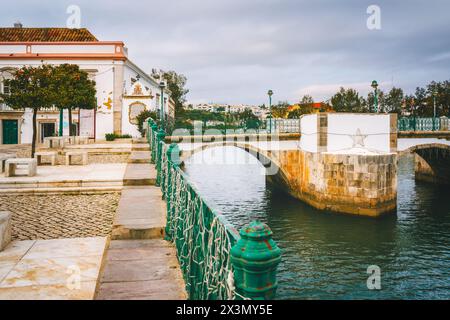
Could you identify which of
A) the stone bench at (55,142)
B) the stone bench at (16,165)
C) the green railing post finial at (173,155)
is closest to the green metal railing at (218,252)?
the green railing post finial at (173,155)

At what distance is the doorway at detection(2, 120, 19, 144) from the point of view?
87.2ft

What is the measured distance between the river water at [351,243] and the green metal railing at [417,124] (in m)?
3.79

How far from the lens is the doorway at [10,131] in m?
26.6

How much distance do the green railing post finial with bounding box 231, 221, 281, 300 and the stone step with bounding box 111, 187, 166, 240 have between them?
3266 mm

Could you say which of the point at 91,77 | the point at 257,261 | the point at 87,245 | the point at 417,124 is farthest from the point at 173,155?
the point at 417,124

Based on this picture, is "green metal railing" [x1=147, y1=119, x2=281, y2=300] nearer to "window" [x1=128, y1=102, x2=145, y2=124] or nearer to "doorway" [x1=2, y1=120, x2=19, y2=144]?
"window" [x1=128, y1=102, x2=145, y2=124]

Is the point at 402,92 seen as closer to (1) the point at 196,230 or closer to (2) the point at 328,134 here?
(2) the point at 328,134

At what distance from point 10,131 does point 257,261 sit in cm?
2895

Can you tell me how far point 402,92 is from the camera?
5506 centimetres

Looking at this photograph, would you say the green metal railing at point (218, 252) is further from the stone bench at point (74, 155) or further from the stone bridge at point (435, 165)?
the stone bridge at point (435, 165)

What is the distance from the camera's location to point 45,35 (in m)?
28.9

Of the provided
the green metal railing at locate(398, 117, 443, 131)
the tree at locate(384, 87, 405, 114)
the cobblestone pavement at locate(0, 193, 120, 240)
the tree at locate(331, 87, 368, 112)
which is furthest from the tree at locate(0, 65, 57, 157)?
the tree at locate(384, 87, 405, 114)

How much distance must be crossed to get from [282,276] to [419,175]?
2282 centimetres
